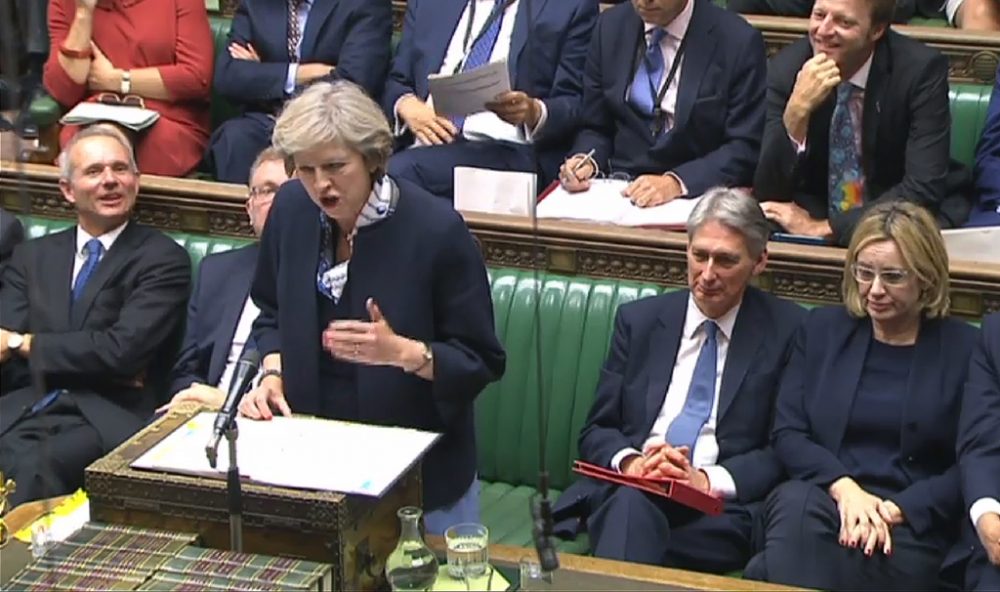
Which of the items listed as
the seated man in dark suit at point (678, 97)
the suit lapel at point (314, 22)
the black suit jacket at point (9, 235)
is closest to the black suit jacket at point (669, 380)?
the seated man in dark suit at point (678, 97)

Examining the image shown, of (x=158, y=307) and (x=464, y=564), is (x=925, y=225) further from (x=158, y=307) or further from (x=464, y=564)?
(x=158, y=307)

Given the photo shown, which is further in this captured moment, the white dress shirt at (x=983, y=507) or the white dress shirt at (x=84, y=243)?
the white dress shirt at (x=84, y=243)

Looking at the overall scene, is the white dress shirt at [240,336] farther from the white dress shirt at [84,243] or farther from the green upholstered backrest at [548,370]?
the green upholstered backrest at [548,370]

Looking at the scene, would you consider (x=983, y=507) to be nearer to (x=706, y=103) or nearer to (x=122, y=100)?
(x=706, y=103)

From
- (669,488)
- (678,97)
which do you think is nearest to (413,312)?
(669,488)

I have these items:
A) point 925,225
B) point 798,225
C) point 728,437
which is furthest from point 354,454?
A: point 798,225

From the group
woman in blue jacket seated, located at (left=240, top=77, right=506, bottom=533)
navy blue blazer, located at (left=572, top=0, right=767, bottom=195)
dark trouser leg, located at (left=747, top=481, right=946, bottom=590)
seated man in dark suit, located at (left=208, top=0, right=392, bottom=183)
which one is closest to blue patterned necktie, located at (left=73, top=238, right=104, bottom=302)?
seated man in dark suit, located at (left=208, top=0, right=392, bottom=183)

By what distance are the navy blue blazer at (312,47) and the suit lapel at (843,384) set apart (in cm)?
184

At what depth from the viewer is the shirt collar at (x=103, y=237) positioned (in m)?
3.77

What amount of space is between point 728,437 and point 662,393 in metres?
0.16

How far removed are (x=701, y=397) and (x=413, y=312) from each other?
2.49 feet

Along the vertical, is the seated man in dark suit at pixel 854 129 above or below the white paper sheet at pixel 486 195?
above

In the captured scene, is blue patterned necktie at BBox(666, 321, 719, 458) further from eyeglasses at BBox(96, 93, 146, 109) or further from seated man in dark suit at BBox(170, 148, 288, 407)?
eyeglasses at BBox(96, 93, 146, 109)

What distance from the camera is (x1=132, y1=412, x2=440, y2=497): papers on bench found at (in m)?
2.36
